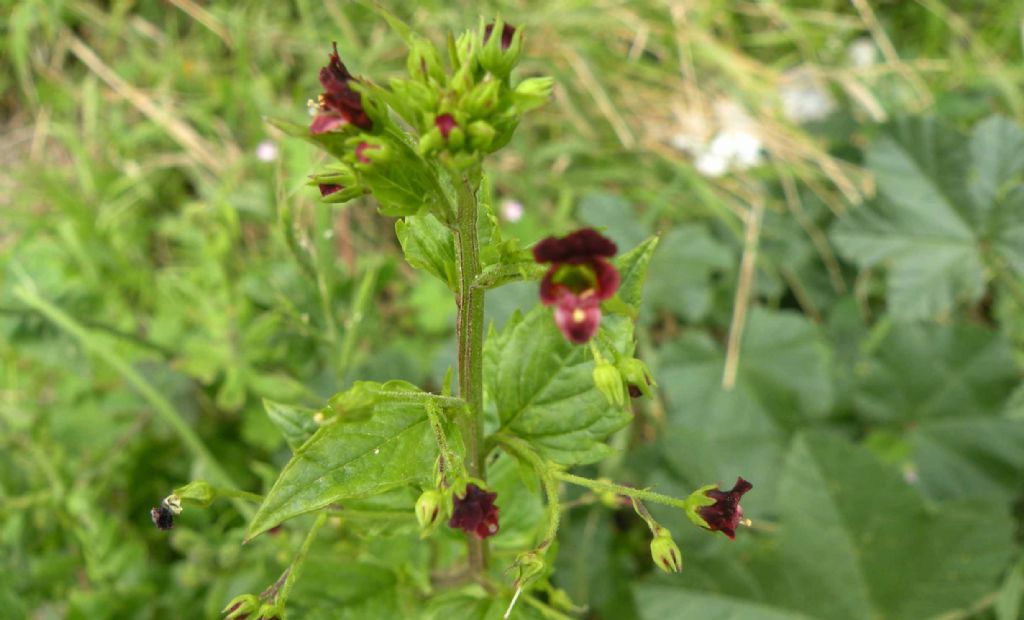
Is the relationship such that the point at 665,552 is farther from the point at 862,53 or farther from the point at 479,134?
the point at 862,53

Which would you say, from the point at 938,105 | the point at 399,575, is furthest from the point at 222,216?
the point at 938,105

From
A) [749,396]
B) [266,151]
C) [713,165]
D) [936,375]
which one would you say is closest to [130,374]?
[266,151]

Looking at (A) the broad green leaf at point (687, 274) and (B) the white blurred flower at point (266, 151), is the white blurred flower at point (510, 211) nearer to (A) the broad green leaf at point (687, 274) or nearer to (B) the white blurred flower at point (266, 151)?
(A) the broad green leaf at point (687, 274)

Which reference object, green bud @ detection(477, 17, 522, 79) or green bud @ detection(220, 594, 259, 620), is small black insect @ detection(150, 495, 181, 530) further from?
green bud @ detection(477, 17, 522, 79)

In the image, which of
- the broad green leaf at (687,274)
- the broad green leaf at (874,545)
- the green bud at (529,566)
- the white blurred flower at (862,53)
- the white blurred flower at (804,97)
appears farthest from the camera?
the white blurred flower at (862,53)

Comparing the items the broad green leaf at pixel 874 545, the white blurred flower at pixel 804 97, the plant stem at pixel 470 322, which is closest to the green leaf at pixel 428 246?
the plant stem at pixel 470 322

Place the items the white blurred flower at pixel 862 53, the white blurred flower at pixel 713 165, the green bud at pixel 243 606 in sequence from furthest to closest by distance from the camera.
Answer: the white blurred flower at pixel 862 53 → the white blurred flower at pixel 713 165 → the green bud at pixel 243 606
